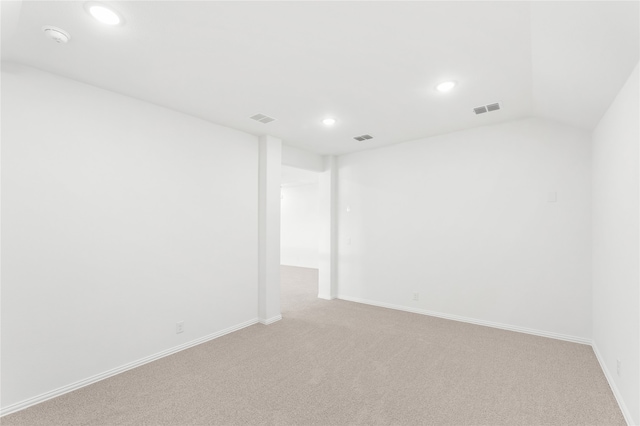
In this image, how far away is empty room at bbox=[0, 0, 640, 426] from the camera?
1.97 m

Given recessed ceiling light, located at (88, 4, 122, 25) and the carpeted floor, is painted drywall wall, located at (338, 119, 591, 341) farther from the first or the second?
recessed ceiling light, located at (88, 4, 122, 25)

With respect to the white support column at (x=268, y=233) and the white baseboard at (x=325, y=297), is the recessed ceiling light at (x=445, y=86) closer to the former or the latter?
the white support column at (x=268, y=233)

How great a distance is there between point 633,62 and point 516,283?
2.67 meters

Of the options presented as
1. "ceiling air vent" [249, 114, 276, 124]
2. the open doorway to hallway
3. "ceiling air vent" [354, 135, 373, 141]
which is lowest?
the open doorway to hallway

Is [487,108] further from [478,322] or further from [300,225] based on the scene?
[300,225]

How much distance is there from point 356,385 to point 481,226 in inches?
108

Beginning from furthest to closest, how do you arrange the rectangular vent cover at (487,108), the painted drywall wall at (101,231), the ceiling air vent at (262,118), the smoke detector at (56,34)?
1. the ceiling air vent at (262,118)
2. the rectangular vent cover at (487,108)
3. the painted drywall wall at (101,231)
4. the smoke detector at (56,34)

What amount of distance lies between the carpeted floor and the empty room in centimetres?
2

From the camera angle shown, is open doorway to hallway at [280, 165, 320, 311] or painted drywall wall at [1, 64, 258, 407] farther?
open doorway to hallway at [280, 165, 320, 311]

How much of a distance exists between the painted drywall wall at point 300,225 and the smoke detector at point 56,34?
745 centimetres

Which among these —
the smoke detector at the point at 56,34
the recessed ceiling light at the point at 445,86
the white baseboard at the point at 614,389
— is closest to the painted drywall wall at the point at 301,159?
the recessed ceiling light at the point at 445,86

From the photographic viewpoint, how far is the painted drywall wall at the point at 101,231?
228 cm

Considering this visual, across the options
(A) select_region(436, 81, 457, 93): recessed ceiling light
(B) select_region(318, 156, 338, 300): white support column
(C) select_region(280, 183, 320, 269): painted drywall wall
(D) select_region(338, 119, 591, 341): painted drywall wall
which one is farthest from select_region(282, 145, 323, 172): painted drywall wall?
(C) select_region(280, 183, 320, 269): painted drywall wall

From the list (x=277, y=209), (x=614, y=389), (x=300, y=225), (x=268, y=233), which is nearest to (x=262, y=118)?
(x=277, y=209)
